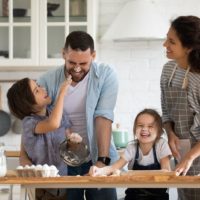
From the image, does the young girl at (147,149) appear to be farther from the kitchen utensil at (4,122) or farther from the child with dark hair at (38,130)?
the kitchen utensil at (4,122)

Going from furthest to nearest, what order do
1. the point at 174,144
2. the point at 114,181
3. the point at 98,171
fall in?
the point at 174,144
the point at 98,171
the point at 114,181

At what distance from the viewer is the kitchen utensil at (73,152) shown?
243cm

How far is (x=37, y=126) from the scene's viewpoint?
8.17ft

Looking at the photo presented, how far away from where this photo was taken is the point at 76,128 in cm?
255

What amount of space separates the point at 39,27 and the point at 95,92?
1.88 meters

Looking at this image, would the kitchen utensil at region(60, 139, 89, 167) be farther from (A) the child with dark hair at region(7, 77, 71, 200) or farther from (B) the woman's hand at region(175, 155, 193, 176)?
(B) the woman's hand at region(175, 155, 193, 176)

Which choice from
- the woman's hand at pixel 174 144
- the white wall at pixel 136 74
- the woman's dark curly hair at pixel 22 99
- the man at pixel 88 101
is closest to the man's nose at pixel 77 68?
the man at pixel 88 101

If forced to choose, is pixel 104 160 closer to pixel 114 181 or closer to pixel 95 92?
pixel 95 92

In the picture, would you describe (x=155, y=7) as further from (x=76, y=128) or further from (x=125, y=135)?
(x=76, y=128)

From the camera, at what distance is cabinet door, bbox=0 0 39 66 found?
429 cm

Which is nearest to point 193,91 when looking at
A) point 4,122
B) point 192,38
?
point 192,38

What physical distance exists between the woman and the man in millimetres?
264

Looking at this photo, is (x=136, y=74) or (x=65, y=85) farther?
(x=136, y=74)

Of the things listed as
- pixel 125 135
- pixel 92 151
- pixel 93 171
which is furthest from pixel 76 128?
pixel 125 135
